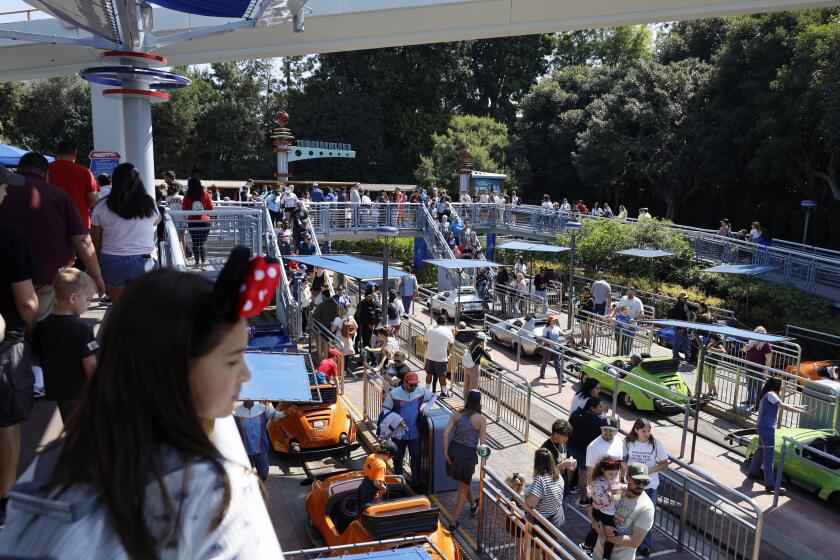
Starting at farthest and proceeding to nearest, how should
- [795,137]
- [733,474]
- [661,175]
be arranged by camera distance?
[661,175], [795,137], [733,474]

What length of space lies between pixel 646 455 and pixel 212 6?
888cm

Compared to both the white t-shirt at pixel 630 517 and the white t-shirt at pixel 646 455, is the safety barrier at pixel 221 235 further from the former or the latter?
the white t-shirt at pixel 630 517

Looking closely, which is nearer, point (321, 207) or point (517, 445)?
point (517, 445)

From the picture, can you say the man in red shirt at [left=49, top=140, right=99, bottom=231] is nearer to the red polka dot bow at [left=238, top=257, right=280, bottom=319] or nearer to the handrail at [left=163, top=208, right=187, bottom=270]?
the handrail at [left=163, top=208, right=187, bottom=270]

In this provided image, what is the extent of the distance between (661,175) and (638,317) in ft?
73.0

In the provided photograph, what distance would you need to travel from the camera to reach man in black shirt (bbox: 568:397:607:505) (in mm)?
8906

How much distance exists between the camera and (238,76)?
52.8 metres

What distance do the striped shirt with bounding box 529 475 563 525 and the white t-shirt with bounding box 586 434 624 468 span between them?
636 mm

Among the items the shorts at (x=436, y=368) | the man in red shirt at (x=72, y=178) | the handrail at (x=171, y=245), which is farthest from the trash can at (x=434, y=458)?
the man in red shirt at (x=72, y=178)

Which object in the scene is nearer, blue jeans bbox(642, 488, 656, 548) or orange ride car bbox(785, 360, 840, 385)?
blue jeans bbox(642, 488, 656, 548)

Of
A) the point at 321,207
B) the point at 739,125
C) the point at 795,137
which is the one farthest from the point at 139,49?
the point at 739,125

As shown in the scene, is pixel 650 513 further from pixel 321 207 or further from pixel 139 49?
pixel 321 207

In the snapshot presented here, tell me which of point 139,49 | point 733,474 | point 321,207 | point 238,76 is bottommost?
point 733,474

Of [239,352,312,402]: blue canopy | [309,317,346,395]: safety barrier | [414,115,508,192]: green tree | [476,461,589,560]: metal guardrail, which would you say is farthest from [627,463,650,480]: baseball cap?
[414,115,508,192]: green tree
